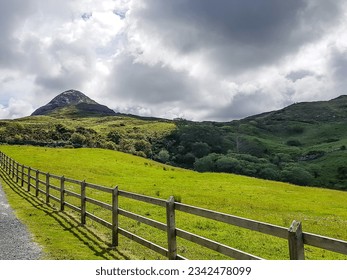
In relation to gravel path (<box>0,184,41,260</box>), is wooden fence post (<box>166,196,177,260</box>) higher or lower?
higher


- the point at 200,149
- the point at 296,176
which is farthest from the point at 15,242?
the point at 200,149

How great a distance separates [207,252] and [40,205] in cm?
1268

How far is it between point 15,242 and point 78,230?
10.2 ft

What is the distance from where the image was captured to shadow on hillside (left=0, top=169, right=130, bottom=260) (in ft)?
41.5

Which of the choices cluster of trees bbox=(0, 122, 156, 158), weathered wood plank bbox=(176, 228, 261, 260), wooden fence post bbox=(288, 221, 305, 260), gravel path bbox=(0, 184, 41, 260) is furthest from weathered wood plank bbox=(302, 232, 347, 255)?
cluster of trees bbox=(0, 122, 156, 158)

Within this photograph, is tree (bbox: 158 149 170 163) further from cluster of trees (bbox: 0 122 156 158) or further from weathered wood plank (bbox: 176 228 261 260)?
weathered wood plank (bbox: 176 228 261 260)

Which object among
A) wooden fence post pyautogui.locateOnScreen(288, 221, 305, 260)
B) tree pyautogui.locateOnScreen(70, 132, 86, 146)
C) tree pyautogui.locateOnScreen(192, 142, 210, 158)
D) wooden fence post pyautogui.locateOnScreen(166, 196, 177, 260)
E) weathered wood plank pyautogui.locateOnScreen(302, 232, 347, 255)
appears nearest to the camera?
weathered wood plank pyautogui.locateOnScreen(302, 232, 347, 255)

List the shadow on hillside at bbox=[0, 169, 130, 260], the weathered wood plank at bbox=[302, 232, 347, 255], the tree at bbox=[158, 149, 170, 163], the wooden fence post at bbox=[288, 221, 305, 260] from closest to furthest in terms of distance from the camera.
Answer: the weathered wood plank at bbox=[302, 232, 347, 255], the wooden fence post at bbox=[288, 221, 305, 260], the shadow on hillside at bbox=[0, 169, 130, 260], the tree at bbox=[158, 149, 170, 163]

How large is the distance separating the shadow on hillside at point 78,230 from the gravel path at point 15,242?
5.96 feet

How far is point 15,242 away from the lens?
1366cm

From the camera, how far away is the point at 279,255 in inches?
614

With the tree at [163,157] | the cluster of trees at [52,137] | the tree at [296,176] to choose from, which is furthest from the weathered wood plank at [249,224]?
the tree at [163,157]

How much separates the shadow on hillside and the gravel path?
182 cm

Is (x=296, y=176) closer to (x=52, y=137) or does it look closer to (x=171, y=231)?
(x=52, y=137)
